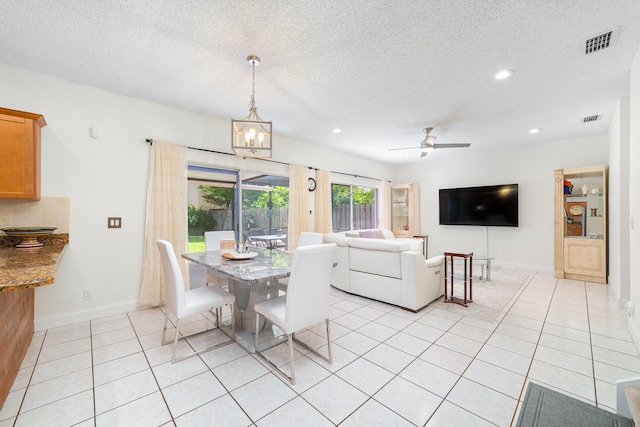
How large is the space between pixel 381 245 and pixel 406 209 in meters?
4.21

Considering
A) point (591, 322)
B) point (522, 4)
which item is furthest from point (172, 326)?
point (591, 322)

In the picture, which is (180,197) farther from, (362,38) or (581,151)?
(581,151)

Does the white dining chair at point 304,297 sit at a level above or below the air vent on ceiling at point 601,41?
below

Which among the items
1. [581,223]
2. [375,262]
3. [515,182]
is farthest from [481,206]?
[375,262]

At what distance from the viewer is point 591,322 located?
2.96 metres

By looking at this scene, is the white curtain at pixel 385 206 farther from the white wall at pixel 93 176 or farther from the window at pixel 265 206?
the white wall at pixel 93 176

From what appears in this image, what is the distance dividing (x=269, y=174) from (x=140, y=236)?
2209mm

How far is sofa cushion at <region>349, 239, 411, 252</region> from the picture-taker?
130 inches

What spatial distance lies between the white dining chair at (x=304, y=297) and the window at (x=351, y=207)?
4.32 m

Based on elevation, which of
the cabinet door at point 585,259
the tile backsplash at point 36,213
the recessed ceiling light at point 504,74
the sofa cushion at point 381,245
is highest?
the recessed ceiling light at point 504,74

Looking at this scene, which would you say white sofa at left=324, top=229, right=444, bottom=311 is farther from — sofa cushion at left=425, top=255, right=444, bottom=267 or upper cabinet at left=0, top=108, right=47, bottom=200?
upper cabinet at left=0, top=108, right=47, bottom=200

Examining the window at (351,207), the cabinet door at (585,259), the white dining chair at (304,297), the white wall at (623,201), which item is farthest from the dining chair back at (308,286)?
the cabinet door at (585,259)

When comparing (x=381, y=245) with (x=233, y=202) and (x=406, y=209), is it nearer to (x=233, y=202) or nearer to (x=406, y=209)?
(x=233, y=202)

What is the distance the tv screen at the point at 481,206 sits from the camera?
5.77 meters
